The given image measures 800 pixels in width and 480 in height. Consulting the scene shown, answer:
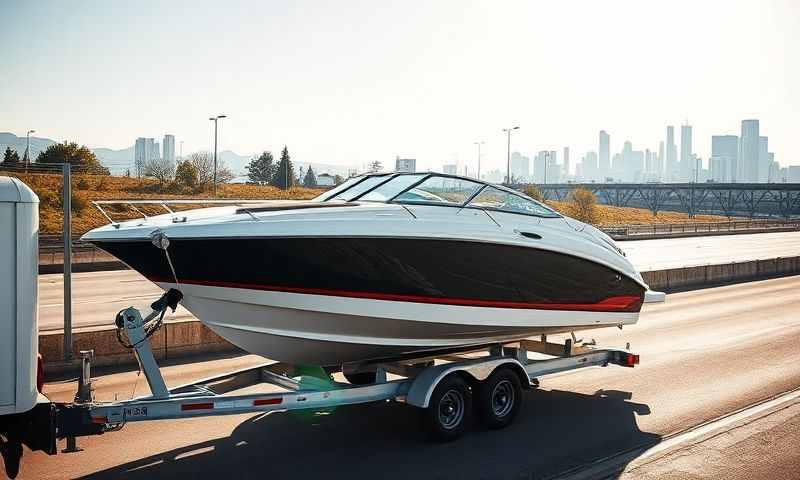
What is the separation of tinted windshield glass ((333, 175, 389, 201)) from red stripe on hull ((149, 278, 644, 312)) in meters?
1.47

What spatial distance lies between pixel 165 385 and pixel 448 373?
105 inches

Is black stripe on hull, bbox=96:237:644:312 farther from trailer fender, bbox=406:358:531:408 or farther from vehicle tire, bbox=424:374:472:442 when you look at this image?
vehicle tire, bbox=424:374:472:442

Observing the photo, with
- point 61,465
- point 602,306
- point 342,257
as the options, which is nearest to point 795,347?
point 602,306

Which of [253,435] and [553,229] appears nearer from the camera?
[253,435]

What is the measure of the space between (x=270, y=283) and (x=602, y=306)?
175 inches

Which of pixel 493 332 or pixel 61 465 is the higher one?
pixel 493 332

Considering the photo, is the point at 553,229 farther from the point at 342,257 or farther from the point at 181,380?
the point at 181,380

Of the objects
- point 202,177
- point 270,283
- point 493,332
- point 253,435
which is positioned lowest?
point 253,435

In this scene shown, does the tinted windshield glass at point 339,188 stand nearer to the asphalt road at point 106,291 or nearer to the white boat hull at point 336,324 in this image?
the white boat hull at point 336,324

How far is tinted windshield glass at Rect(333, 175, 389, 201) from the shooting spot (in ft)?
28.2

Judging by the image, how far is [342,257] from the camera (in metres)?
7.23

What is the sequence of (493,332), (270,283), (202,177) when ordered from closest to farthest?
(270,283) < (493,332) < (202,177)

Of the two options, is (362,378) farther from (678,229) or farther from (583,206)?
(678,229)

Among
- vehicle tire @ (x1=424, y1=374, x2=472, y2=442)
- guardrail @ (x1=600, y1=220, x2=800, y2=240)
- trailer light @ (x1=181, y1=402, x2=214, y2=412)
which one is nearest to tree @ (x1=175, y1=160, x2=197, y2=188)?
guardrail @ (x1=600, y1=220, x2=800, y2=240)
